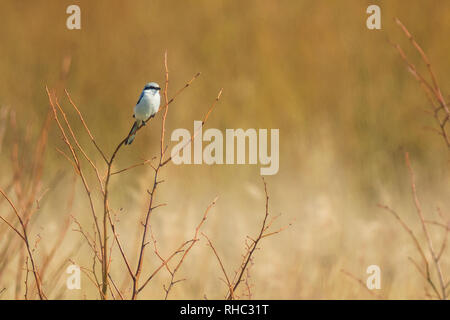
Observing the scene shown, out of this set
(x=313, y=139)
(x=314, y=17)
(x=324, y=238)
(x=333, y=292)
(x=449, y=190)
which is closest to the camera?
(x=333, y=292)

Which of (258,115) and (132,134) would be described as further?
(258,115)

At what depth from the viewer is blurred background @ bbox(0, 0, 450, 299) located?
141 inches

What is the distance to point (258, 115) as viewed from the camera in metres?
4.49

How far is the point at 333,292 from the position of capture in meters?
3.15
